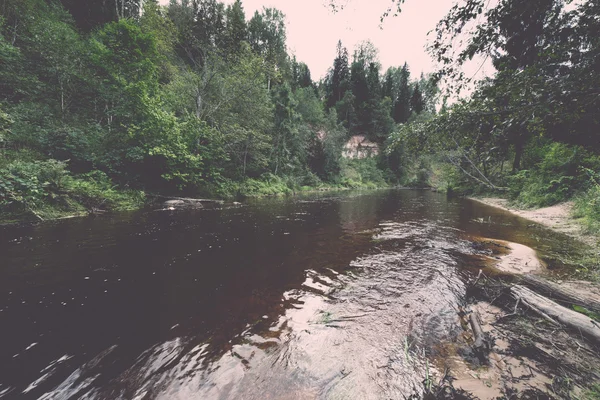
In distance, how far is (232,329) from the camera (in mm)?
3023

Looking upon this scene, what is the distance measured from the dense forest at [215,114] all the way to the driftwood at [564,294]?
5.58 ft

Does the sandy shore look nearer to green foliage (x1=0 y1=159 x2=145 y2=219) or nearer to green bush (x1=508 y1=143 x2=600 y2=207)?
green bush (x1=508 y1=143 x2=600 y2=207)

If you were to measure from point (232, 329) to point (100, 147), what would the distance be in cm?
1453

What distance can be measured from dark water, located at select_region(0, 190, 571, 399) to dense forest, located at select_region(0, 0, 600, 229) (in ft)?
7.67

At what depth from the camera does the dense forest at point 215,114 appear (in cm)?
305

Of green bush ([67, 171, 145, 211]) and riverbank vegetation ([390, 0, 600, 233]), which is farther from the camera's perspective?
green bush ([67, 171, 145, 211])

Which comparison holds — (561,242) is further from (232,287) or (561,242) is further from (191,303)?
(191,303)

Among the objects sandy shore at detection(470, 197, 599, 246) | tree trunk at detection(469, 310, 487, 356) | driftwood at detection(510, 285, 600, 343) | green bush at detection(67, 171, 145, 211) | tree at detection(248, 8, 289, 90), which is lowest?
sandy shore at detection(470, 197, 599, 246)

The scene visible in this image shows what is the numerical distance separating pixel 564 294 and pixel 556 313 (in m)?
0.60

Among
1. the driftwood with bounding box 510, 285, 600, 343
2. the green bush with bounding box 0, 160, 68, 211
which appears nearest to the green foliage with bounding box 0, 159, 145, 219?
the green bush with bounding box 0, 160, 68, 211

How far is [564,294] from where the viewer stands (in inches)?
124

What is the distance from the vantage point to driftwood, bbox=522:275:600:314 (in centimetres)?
288

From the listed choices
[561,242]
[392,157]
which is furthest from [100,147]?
[392,157]

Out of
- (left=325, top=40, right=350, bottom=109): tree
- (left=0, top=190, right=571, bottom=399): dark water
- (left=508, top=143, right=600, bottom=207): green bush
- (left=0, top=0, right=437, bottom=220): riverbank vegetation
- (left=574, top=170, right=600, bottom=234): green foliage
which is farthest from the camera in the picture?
(left=325, top=40, right=350, bottom=109): tree
